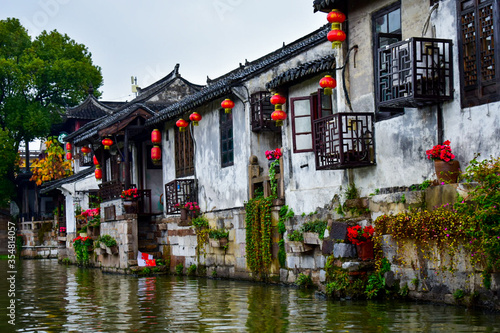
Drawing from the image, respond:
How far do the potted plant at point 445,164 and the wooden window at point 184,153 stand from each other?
1233 centimetres

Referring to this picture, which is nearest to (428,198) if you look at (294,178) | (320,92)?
(320,92)

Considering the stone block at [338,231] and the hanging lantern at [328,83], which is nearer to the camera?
the stone block at [338,231]

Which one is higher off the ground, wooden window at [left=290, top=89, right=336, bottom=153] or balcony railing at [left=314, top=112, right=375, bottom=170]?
wooden window at [left=290, top=89, right=336, bottom=153]

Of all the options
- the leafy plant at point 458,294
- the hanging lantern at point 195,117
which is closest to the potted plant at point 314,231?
the leafy plant at point 458,294

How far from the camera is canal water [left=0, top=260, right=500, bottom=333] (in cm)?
1031

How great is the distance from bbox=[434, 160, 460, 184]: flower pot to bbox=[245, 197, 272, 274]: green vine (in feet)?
22.0

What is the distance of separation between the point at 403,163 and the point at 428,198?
3.86 ft

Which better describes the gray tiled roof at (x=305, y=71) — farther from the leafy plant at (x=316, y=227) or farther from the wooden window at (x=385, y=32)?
the leafy plant at (x=316, y=227)

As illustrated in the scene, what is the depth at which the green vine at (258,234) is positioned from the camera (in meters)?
18.0

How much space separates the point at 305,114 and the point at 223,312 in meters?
5.57

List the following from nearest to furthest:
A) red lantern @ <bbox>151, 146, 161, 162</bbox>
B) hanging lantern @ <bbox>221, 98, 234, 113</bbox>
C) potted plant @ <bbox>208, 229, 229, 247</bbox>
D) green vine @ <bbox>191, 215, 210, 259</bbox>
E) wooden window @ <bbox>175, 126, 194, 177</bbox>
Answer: hanging lantern @ <bbox>221, 98, 234, 113</bbox> → potted plant @ <bbox>208, 229, 229, 247</bbox> → green vine @ <bbox>191, 215, 210, 259</bbox> → wooden window @ <bbox>175, 126, 194, 177</bbox> → red lantern @ <bbox>151, 146, 161, 162</bbox>

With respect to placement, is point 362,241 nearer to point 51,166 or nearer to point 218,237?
point 218,237

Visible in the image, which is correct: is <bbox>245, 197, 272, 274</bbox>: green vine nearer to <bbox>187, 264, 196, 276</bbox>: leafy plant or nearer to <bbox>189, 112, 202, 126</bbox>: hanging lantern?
<bbox>187, 264, 196, 276</bbox>: leafy plant

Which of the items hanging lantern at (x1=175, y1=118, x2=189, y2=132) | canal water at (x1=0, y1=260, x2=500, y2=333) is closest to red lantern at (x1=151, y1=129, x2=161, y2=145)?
hanging lantern at (x1=175, y1=118, x2=189, y2=132)
